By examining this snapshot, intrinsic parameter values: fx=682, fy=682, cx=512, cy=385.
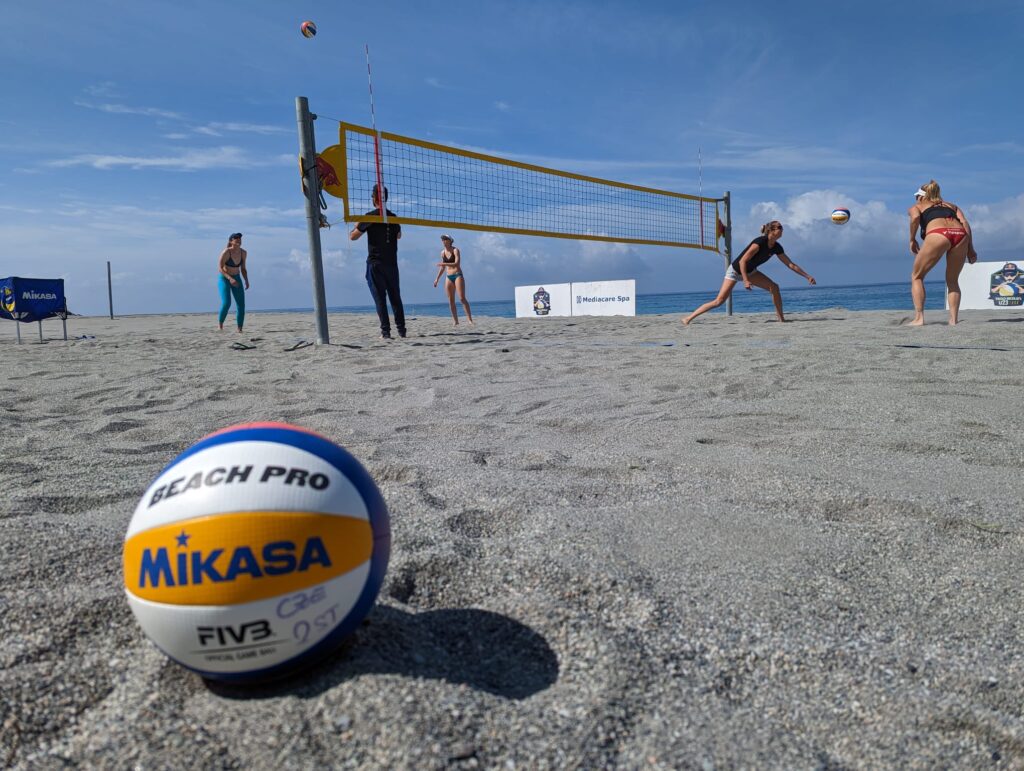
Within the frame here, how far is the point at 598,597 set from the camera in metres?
1.64

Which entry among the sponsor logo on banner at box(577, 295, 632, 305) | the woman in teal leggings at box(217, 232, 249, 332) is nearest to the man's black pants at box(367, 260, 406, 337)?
the woman in teal leggings at box(217, 232, 249, 332)

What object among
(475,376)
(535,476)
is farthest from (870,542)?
(475,376)

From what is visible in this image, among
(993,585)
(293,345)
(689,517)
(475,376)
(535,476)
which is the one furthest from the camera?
(293,345)

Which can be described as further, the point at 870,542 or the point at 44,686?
the point at 870,542

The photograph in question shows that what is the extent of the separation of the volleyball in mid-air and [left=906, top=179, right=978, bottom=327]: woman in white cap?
5.59 ft

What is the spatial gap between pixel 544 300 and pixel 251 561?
17380 mm

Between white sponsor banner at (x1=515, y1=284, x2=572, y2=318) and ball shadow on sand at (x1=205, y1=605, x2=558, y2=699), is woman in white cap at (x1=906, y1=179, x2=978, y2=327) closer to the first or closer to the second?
ball shadow on sand at (x1=205, y1=605, x2=558, y2=699)

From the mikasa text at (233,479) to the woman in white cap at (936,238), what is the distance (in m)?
7.94

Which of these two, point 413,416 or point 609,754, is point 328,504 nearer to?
point 609,754

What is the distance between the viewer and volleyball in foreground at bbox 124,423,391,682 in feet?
4.07

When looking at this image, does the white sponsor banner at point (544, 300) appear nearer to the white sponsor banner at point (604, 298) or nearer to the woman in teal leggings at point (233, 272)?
the white sponsor banner at point (604, 298)

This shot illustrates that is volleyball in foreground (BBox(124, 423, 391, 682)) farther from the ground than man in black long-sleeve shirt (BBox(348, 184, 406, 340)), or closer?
closer

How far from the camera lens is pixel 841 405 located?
3688 millimetres

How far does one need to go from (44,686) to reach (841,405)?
11.9 feet
